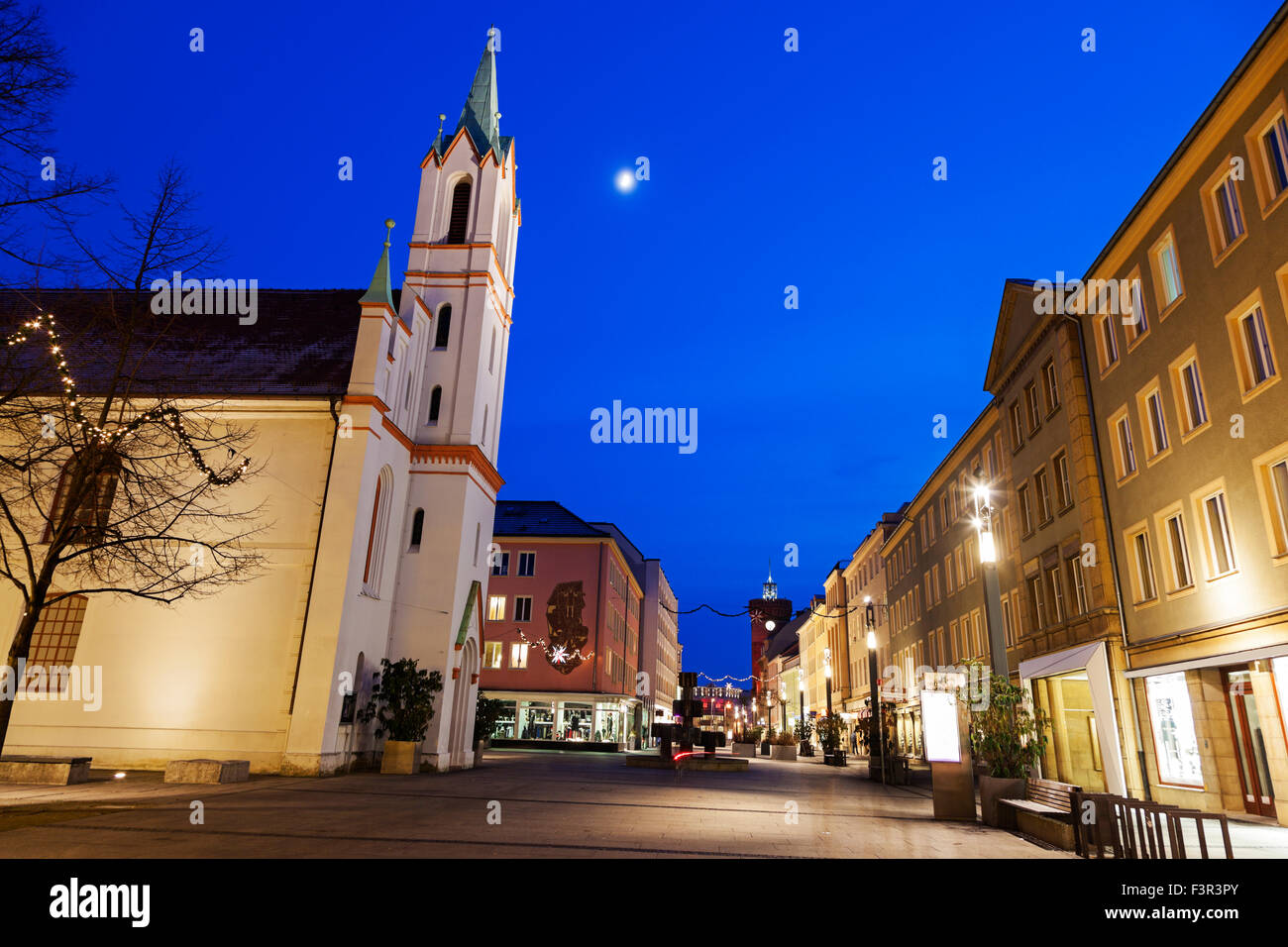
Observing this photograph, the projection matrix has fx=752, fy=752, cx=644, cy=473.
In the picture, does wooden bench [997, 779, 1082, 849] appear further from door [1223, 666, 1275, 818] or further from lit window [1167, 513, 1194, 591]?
lit window [1167, 513, 1194, 591]

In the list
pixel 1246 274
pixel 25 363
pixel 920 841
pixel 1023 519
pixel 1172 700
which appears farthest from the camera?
pixel 1023 519

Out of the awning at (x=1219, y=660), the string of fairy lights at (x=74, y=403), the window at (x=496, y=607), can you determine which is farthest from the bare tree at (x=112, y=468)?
the window at (x=496, y=607)

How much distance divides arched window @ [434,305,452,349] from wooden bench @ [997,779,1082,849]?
78.4 feet

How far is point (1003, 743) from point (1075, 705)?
12.2 meters

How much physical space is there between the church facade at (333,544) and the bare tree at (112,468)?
862mm

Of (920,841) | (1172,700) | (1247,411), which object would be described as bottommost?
(920,841)

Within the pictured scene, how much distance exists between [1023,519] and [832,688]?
1950 inches

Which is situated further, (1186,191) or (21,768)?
(1186,191)

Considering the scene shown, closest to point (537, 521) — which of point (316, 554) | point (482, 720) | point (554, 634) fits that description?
point (554, 634)

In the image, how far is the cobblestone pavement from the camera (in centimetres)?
902
